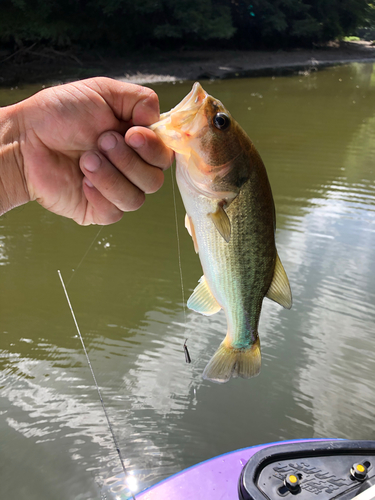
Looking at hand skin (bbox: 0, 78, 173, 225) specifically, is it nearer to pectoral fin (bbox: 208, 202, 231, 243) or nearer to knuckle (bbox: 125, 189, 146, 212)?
knuckle (bbox: 125, 189, 146, 212)

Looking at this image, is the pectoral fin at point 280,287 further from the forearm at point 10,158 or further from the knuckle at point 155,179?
the forearm at point 10,158

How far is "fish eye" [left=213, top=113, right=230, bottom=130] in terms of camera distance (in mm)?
1447

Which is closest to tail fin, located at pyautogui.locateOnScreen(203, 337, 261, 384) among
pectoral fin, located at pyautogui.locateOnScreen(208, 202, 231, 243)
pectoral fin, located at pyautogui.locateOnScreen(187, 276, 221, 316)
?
pectoral fin, located at pyautogui.locateOnScreen(187, 276, 221, 316)

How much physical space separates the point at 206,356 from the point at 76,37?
2012cm

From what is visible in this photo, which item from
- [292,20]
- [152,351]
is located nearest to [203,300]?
[152,351]

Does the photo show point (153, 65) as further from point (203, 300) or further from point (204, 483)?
point (203, 300)

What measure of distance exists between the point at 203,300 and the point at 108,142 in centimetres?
70

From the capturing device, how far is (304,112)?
13.1m

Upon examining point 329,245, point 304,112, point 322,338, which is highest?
point 304,112

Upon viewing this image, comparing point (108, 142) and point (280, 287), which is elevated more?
point (108, 142)

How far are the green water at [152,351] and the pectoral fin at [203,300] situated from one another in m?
1.79

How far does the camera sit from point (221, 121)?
4.78 ft

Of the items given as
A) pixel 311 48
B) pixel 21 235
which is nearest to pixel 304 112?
pixel 21 235

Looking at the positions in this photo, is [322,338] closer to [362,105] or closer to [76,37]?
[362,105]
